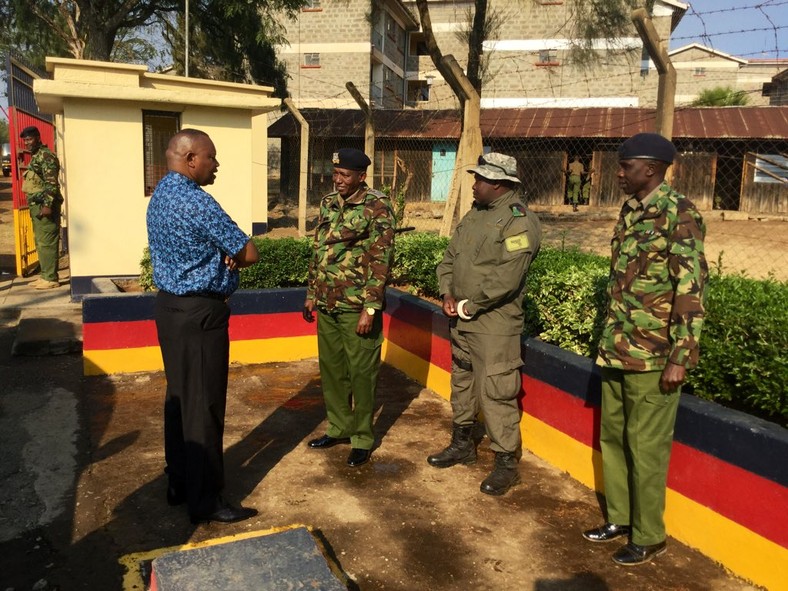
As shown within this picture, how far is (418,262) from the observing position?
6824 millimetres

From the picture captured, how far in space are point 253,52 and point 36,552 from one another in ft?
70.1

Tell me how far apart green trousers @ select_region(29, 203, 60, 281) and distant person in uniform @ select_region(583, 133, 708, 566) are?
8.27m

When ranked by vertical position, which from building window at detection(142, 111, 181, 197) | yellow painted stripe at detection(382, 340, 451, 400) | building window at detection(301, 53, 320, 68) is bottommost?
yellow painted stripe at detection(382, 340, 451, 400)

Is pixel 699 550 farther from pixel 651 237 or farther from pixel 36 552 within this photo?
pixel 36 552

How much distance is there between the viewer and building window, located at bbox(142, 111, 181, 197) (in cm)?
942

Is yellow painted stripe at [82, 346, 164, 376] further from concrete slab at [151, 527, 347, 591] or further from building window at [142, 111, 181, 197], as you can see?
building window at [142, 111, 181, 197]

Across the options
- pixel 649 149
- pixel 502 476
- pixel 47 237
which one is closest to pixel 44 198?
pixel 47 237

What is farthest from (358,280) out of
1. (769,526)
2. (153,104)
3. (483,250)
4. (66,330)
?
(153,104)

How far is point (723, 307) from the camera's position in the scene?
3578 mm

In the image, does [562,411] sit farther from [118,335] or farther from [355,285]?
[118,335]

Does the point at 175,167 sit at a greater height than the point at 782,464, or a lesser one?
greater

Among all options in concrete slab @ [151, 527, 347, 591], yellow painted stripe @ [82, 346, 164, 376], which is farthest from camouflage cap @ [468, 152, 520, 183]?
yellow painted stripe @ [82, 346, 164, 376]

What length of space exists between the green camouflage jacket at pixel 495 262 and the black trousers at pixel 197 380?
1411mm

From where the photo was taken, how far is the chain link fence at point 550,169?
21.8 meters
